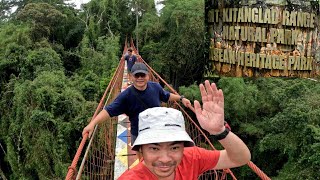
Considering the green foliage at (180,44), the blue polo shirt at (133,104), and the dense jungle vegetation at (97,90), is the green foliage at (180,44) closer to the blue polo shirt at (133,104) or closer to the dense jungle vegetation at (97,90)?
the dense jungle vegetation at (97,90)

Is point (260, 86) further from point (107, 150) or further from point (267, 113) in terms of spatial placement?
point (107, 150)

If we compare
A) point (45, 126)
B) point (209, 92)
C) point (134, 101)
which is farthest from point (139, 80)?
point (45, 126)

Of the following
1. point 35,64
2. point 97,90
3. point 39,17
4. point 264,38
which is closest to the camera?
point 264,38

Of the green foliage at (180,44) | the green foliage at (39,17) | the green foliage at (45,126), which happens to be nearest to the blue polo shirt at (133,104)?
the green foliage at (45,126)

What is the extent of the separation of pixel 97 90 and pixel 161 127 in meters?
8.33

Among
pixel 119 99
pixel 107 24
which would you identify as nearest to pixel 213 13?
pixel 119 99

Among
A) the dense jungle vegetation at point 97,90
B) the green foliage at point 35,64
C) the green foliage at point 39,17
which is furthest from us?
the green foliage at point 39,17

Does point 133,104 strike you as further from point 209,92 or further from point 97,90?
point 97,90

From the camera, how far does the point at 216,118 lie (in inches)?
35.2

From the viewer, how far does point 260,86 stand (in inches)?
333

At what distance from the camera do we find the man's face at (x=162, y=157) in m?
0.87

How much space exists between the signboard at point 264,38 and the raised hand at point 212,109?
360 cm

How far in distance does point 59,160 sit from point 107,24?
7.63 metres

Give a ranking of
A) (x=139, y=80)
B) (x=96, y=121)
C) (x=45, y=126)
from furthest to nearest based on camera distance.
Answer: (x=45, y=126)
(x=139, y=80)
(x=96, y=121)
